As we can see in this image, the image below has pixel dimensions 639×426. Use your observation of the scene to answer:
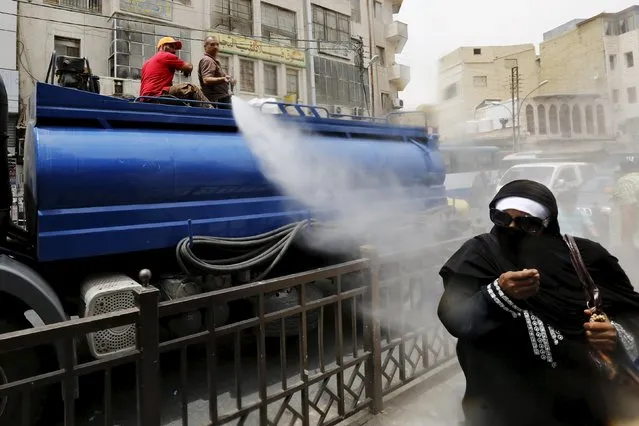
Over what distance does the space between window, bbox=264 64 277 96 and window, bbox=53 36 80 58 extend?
811 centimetres

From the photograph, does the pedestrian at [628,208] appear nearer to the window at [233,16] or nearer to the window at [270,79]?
the window at [270,79]

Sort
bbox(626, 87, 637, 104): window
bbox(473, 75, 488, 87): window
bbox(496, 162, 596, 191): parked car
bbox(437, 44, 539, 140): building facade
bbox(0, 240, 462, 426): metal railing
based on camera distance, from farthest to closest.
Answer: bbox(496, 162, 596, 191): parked car < bbox(473, 75, 488, 87): window < bbox(437, 44, 539, 140): building facade < bbox(626, 87, 637, 104): window < bbox(0, 240, 462, 426): metal railing

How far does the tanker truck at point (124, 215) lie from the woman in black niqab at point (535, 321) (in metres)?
2.32

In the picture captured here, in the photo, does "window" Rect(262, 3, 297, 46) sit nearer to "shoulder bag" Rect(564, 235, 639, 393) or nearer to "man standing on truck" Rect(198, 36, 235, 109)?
"man standing on truck" Rect(198, 36, 235, 109)

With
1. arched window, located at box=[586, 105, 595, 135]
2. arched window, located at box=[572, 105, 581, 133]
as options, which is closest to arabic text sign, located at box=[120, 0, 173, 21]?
arched window, located at box=[572, 105, 581, 133]

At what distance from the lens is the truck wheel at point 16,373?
2.71 m

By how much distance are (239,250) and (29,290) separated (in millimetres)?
1646

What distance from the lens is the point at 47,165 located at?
10.3 ft


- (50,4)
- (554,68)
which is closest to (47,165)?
(554,68)

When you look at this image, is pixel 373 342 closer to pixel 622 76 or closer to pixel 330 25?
pixel 622 76

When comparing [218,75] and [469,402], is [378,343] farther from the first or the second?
[218,75]

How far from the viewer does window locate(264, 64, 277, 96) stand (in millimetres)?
21234

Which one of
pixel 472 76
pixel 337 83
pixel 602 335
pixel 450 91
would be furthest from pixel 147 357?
pixel 337 83

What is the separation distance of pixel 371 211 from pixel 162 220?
2.51m
